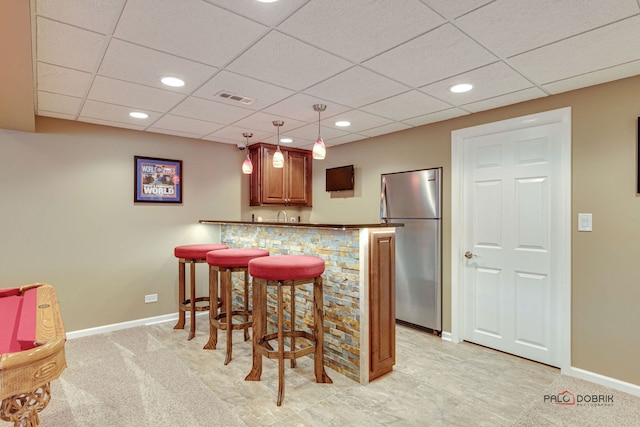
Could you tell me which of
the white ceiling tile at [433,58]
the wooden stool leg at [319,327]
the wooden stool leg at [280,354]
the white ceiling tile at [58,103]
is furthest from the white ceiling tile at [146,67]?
the wooden stool leg at [319,327]

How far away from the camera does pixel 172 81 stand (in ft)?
8.21

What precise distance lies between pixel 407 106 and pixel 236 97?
154 cm

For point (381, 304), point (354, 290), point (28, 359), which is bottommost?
point (381, 304)

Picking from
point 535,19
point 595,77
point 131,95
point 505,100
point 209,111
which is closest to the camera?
point 535,19

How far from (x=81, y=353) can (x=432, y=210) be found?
377 centimetres

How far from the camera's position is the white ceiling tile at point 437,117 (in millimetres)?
3285

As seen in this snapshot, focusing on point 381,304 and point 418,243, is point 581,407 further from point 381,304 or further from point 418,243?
point 418,243

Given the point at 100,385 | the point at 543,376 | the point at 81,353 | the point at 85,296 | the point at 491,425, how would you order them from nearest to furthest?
the point at 491,425 → the point at 100,385 → the point at 543,376 → the point at 81,353 → the point at 85,296

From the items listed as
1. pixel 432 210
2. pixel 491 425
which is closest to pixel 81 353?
pixel 491 425

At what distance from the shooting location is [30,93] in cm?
237

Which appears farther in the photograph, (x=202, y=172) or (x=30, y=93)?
(x=202, y=172)

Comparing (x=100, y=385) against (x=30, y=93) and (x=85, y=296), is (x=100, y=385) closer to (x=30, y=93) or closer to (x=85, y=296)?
(x=85, y=296)

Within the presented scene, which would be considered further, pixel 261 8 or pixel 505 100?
pixel 505 100

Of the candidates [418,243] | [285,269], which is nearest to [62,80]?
[285,269]
